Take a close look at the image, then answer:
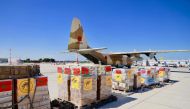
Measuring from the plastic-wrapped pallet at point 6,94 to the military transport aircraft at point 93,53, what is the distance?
12.3 m

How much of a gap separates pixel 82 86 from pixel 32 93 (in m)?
2.16

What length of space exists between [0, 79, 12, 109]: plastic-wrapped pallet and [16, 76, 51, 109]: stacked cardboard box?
0.23 meters

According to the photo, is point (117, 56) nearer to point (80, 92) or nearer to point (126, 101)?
point (126, 101)

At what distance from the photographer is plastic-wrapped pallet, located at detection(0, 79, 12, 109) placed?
14.1 feet

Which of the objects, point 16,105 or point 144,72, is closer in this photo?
point 16,105

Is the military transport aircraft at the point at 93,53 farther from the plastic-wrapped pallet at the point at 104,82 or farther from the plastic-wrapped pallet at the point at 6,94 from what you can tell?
the plastic-wrapped pallet at the point at 6,94

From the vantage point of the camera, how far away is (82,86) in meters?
6.62

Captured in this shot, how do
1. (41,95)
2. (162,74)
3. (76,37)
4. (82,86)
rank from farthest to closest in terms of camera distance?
(76,37), (162,74), (82,86), (41,95)

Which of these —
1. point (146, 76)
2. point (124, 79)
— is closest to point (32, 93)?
point (124, 79)

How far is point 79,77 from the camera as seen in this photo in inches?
264

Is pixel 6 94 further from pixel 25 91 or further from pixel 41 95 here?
pixel 41 95

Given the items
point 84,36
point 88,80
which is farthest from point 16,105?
point 84,36

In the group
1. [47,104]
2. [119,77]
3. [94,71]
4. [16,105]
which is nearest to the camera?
[16,105]

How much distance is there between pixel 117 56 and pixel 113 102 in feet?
64.0
